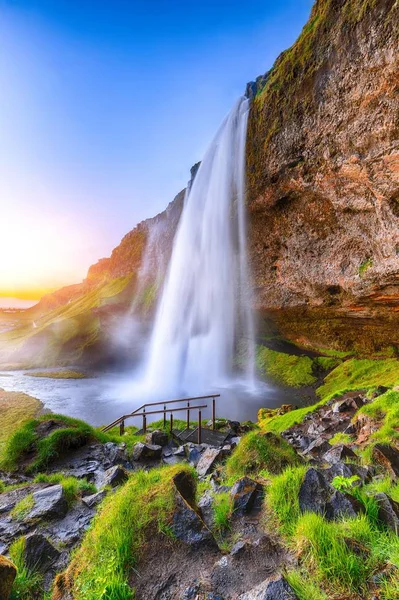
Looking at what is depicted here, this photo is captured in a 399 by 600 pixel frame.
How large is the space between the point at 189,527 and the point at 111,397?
76.7 ft

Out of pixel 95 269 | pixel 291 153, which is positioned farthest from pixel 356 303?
pixel 95 269

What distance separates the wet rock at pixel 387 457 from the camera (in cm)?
555

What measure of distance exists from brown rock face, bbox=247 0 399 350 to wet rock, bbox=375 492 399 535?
15507 millimetres

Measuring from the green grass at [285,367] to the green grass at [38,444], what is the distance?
2150 cm

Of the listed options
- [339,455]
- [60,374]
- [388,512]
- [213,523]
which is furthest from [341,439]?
[60,374]

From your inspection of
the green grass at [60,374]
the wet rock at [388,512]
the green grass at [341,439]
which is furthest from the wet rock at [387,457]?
the green grass at [60,374]

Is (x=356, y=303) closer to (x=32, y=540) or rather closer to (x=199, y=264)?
(x=199, y=264)

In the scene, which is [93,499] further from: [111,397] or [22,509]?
[111,397]

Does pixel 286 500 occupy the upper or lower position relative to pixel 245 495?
upper

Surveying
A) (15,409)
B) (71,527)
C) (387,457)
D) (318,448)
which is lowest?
(15,409)

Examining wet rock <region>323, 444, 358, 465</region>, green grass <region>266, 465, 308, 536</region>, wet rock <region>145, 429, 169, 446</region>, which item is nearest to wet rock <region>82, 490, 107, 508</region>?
green grass <region>266, 465, 308, 536</region>

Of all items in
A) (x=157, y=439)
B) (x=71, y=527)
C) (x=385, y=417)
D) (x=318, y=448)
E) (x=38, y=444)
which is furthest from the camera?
(x=157, y=439)

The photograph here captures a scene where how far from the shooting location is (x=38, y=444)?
8852 mm

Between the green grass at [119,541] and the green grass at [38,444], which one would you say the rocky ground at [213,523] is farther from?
the green grass at [38,444]
